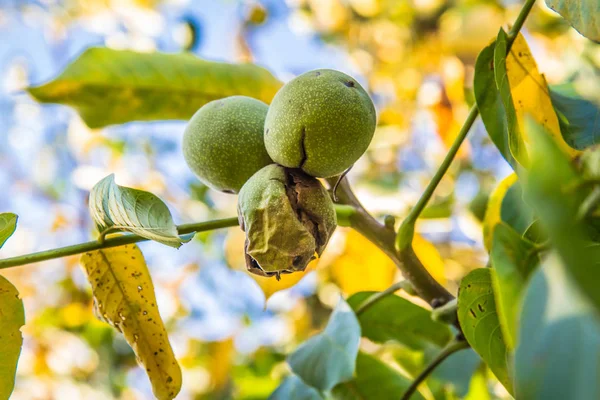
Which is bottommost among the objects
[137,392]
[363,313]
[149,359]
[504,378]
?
[137,392]

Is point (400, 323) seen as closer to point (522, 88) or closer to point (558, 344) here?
point (522, 88)

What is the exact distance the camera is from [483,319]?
0.99 meters

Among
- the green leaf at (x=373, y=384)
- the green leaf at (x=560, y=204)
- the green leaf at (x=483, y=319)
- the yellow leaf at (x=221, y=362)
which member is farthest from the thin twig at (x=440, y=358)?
the yellow leaf at (x=221, y=362)

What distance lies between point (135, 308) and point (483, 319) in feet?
2.10

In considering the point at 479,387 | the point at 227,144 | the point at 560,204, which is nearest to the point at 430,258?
the point at 479,387

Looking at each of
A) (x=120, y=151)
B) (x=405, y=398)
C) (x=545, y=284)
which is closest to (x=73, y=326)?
(x=120, y=151)

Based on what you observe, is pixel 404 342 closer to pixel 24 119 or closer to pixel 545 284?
pixel 545 284

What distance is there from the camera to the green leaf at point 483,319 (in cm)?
99

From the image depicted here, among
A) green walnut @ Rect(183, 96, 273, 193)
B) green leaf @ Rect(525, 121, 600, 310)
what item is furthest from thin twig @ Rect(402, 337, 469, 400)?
green leaf @ Rect(525, 121, 600, 310)

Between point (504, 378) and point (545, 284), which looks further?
point (504, 378)

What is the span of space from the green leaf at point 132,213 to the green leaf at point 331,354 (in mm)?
453

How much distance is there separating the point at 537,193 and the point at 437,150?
2481 mm

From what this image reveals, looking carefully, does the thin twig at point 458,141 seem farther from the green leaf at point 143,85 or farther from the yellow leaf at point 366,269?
the yellow leaf at point 366,269

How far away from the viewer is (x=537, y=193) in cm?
51
